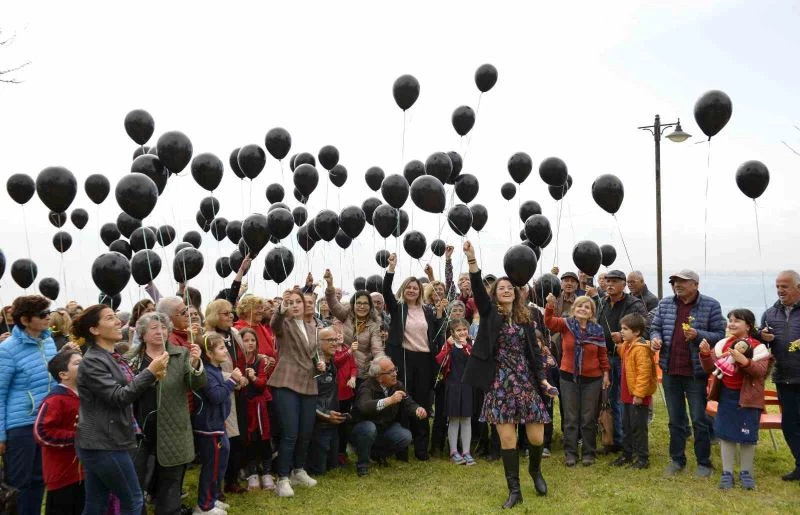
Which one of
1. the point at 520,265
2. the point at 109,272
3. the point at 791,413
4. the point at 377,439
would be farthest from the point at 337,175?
the point at 791,413

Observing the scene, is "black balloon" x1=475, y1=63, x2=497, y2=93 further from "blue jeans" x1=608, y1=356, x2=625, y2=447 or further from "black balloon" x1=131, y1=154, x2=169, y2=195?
"black balloon" x1=131, y1=154, x2=169, y2=195

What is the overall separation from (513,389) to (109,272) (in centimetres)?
403

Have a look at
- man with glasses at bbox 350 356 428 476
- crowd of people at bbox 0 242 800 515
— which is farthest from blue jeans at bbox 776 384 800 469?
man with glasses at bbox 350 356 428 476

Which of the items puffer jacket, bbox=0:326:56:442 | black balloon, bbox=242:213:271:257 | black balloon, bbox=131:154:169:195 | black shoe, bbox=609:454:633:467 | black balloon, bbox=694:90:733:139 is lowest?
black shoe, bbox=609:454:633:467

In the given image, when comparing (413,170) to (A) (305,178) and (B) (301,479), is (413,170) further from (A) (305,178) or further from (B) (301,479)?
(B) (301,479)

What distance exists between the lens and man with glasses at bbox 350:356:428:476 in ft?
23.7

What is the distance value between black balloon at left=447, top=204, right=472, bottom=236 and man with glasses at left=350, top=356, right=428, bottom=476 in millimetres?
1808

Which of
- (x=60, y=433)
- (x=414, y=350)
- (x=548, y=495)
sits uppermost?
(x=60, y=433)

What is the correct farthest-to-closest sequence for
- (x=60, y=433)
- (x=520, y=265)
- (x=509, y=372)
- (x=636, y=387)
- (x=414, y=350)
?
(x=414, y=350)
(x=636, y=387)
(x=520, y=265)
(x=509, y=372)
(x=60, y=433)

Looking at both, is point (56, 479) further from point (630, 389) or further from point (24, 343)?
point (630, 389)

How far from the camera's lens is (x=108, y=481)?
13.8ft

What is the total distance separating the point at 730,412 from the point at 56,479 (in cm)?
583

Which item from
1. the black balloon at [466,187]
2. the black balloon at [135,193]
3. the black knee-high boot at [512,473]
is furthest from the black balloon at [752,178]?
the black balloon at [135,193]

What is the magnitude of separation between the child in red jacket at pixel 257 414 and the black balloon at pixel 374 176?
5.05m
